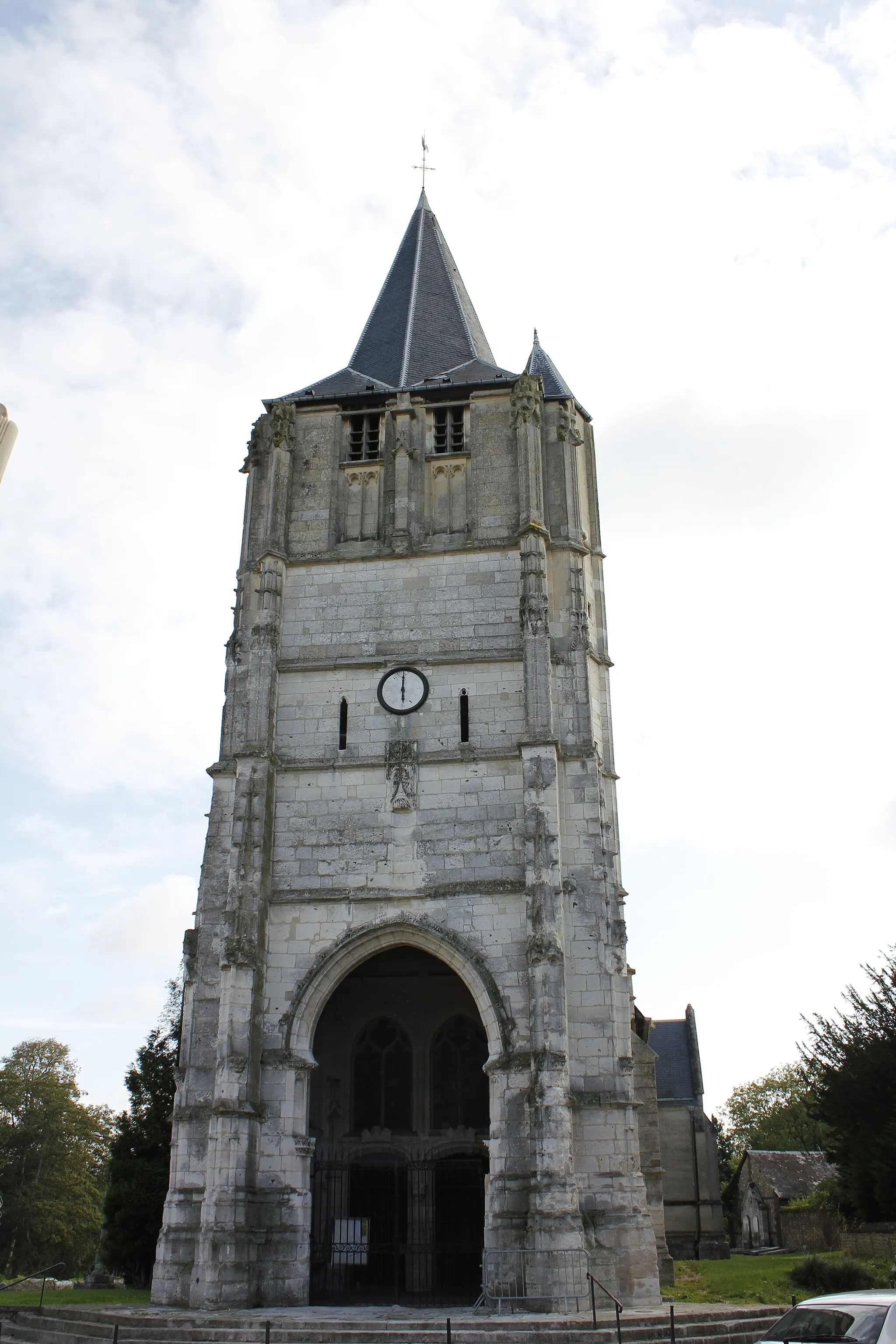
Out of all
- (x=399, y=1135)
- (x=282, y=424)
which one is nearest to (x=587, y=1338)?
(x=399, y=1135)

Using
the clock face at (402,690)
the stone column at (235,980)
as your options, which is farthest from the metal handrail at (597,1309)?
the clock face at (402,690)

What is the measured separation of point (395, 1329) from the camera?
1290cm

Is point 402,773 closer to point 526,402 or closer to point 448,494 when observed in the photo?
point 448,494

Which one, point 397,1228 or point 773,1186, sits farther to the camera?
point 773,1186

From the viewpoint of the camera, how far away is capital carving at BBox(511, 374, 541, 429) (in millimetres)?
21938

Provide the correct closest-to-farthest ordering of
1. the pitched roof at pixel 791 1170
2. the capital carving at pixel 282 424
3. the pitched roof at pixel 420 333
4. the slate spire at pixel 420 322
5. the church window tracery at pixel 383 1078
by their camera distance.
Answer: the church window tracery at pixel 383 1078 → the capital carving at pixel 282 424 → the pitched roof at pixel 420 333 → the slate spire at pixel 420 322 → the pitched roof at pixel 791 1170

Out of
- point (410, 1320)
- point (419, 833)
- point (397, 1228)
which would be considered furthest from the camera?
point (419, 833)

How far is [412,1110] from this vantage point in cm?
2033

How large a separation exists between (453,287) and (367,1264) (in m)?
21.7

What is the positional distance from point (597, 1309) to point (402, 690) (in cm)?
1022

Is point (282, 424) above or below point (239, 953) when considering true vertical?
above

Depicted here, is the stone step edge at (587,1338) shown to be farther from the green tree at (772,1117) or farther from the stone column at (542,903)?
the green tree at (772,1117)

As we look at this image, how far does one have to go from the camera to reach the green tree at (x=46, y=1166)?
38500 mm

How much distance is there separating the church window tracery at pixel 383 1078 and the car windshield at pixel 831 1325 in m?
13.5
